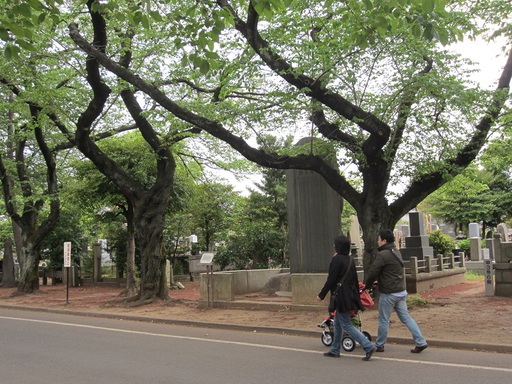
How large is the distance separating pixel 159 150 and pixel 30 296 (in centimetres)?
929

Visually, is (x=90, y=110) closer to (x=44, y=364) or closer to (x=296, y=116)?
(x=296, y=116)

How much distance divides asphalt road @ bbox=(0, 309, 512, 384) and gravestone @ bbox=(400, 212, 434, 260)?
35.7ft

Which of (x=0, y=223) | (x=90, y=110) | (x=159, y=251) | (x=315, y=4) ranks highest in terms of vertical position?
(x=315, y=4)

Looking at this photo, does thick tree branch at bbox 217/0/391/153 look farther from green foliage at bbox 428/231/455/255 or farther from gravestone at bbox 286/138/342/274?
green foliage at bbox 428/231/455/255

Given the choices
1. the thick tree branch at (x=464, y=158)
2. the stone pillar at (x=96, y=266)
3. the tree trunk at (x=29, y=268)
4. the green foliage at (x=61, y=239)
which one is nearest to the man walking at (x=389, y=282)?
the thick tree branch at (x=464, y=158)

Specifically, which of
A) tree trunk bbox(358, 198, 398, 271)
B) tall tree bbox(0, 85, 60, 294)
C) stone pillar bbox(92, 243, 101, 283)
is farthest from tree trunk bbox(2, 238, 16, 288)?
tree trunk bbox(358, 198, 398, 271)

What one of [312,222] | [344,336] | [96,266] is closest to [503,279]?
[312,222]

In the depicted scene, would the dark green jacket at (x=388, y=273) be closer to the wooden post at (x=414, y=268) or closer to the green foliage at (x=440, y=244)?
the wooden post at (x=414, y=268)

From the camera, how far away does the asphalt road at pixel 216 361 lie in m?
6.57

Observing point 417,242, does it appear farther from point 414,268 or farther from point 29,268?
point 29,268

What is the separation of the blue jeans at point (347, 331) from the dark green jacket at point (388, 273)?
2.06 feet

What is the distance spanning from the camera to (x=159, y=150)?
652 inches

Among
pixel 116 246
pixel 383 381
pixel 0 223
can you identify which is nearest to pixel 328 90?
pixel 383 381

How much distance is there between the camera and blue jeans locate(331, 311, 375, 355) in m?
7.39
